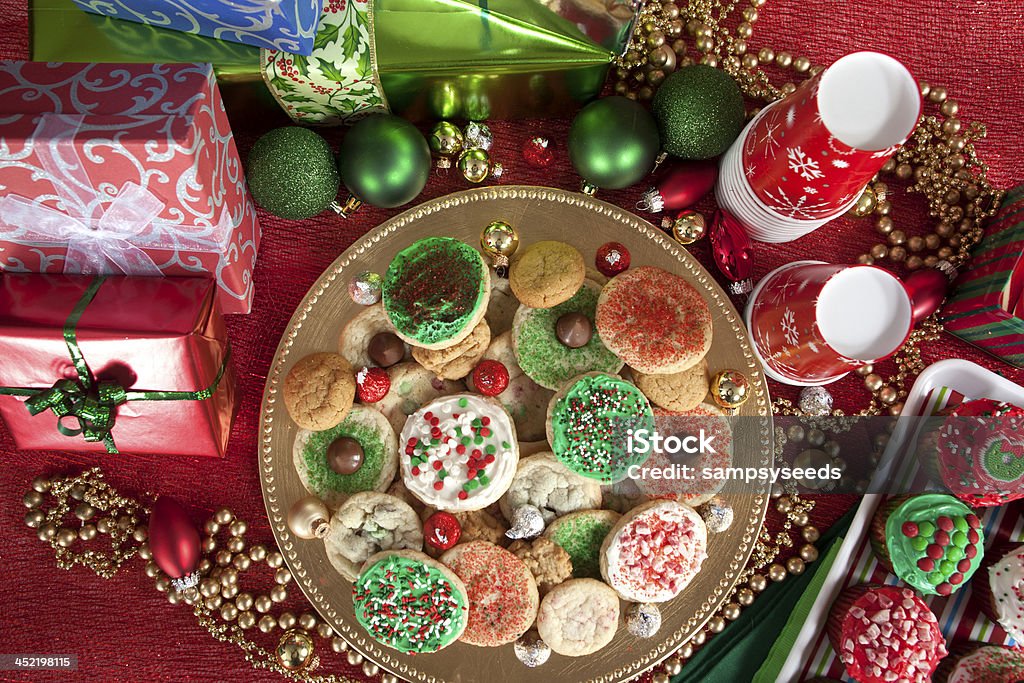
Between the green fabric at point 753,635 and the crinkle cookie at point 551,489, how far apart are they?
18.6 inches

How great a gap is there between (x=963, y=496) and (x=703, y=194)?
0.85 meters

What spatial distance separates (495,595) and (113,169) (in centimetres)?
108

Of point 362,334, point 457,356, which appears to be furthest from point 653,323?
point 362,334

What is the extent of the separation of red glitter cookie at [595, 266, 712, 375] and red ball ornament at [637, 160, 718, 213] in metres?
0.23

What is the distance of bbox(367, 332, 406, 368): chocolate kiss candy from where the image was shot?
1.60 m

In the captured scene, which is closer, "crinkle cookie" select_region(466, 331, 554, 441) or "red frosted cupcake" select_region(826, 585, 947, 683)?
"red frosted cupcake" select_region(826, 585, 947, 683)

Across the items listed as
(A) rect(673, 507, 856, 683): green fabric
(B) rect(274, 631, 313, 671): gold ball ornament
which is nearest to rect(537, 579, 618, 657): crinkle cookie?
(A) rect(673, 507, 856, 683): green fabric

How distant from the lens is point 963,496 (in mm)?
1581

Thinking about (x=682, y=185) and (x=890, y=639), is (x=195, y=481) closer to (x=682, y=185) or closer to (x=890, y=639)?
(x=682, y=185)

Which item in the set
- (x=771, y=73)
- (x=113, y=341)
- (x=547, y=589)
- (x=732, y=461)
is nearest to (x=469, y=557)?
(x=547, y=589)

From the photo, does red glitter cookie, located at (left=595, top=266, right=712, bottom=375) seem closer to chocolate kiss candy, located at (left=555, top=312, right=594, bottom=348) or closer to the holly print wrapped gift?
chocolate kiss candy, located at (left=555, top=312, right=594, bottom=348)

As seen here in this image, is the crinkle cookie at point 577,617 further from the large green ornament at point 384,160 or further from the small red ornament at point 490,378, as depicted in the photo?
the large green ornament at point 384,160

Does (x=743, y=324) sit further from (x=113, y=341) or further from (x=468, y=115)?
(x=113, y=341)

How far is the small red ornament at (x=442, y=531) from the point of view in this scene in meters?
1.55
